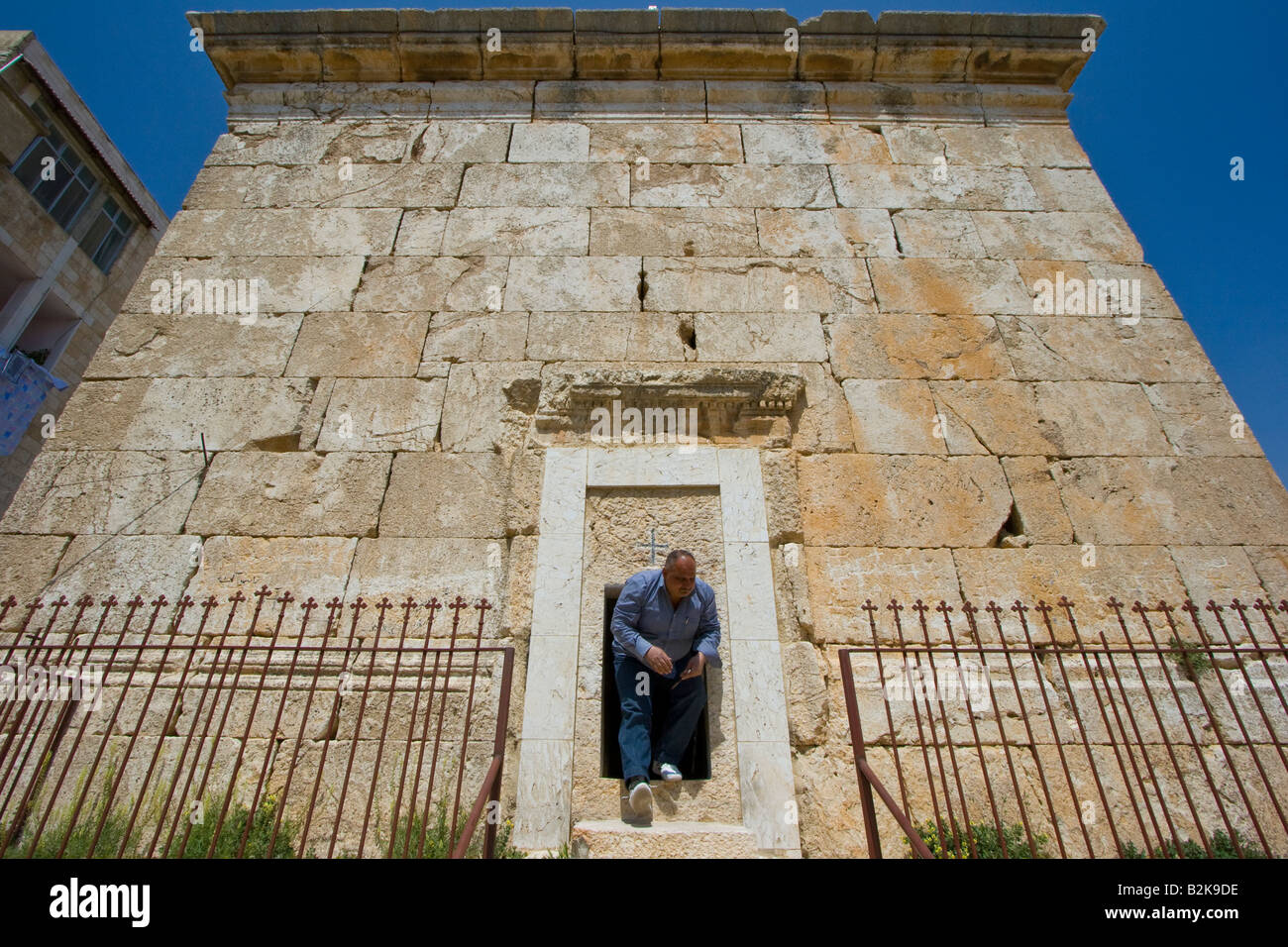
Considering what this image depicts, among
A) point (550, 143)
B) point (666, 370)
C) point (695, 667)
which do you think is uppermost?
point (550, 143)

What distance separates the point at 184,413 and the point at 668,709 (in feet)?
12.2

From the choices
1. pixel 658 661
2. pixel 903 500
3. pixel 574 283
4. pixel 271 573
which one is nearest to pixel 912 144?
pixel 574 283

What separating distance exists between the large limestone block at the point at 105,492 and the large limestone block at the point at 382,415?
0.87 m

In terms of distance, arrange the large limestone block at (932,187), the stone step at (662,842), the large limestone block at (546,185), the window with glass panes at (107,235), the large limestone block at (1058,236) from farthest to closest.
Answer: the window with glass panes at (107,235), the large limestone block at (932,187), the large limestone block at (546,185), the large limestone block at (1058,236), the stone step at (662,842)

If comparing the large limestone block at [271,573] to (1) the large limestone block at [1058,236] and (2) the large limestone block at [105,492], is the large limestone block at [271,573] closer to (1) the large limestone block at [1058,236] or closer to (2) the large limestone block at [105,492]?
(2) the large limestone block at [105,492]

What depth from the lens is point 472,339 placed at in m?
5.04

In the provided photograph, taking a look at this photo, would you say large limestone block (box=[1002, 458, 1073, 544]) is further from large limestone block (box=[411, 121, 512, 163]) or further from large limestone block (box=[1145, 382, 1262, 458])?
large limestone block (box=[411, 121, 512, 163])

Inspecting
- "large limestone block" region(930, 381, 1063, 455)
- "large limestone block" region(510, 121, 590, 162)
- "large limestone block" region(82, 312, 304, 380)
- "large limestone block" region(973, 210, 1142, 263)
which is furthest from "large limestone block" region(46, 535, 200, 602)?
"large limestone block" region(973, 210, 1142, 263)

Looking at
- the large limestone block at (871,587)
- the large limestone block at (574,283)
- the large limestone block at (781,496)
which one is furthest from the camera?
the large limestone block at (574,283)

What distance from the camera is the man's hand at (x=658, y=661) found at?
134 inches

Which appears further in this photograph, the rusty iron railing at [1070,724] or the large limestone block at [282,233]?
the large limestone block at [282,233]

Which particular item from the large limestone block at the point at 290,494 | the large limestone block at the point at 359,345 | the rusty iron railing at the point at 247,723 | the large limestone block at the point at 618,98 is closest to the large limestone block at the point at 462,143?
the large limestone block at the point at 618,98

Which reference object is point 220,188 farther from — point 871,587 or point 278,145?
point 871,587
